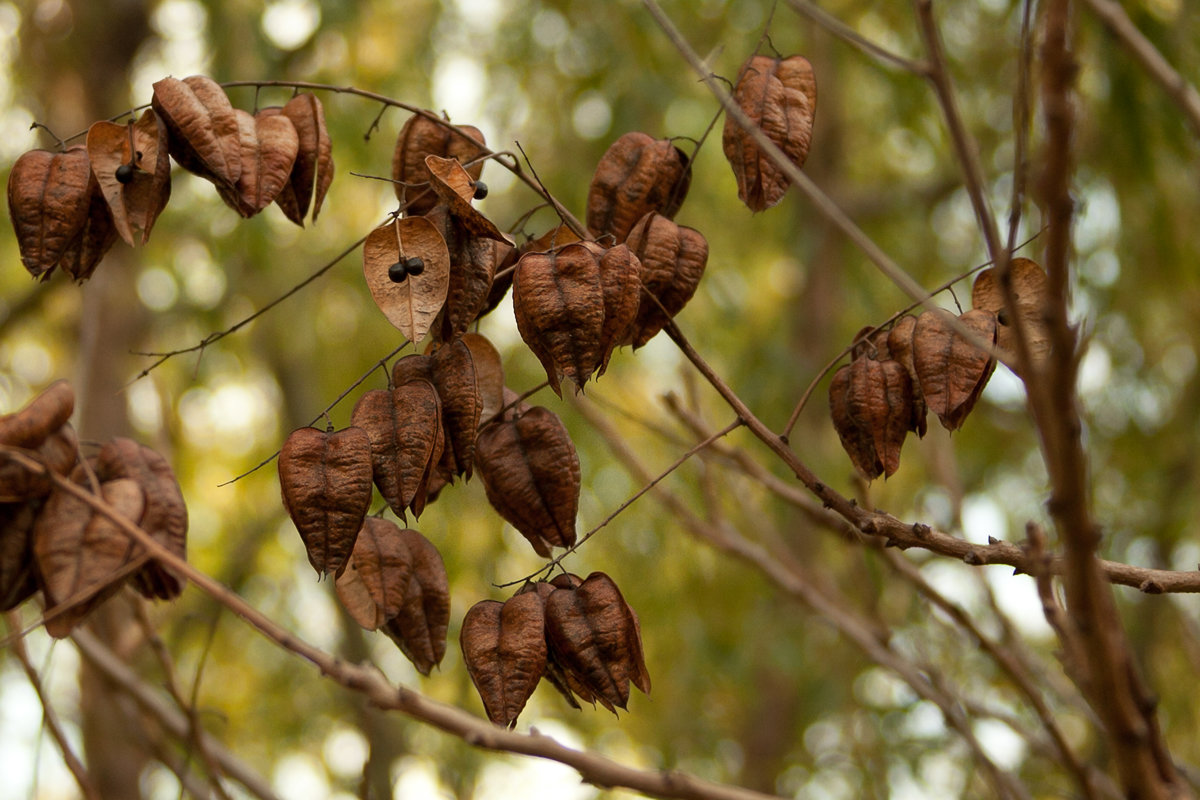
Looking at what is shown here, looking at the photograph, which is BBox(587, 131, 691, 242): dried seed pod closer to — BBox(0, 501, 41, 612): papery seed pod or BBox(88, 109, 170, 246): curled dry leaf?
BBox(88, 109, 170, 246): curled dry leaf

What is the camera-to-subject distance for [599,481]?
4805mm

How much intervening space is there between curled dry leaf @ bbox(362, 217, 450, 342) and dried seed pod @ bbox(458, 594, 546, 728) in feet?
1.09

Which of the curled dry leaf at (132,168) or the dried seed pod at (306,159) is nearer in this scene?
the curled dry leaf at (132,168)

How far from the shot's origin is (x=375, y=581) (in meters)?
1.29

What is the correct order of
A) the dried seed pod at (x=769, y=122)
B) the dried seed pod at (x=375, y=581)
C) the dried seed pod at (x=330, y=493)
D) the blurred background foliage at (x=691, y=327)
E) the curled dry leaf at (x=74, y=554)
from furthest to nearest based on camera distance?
the blurred background foliage at (x=691, y=327) < the dried seed pod at (x=769, y=122) < the dried seed pod at (x=375, y=581) < the dried seed pod at (x=330, y=493) < the curled dry leaf at (x=74, y=554)

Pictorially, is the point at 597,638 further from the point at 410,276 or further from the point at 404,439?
the point at 410,276

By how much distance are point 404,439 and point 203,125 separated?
0.46 meters

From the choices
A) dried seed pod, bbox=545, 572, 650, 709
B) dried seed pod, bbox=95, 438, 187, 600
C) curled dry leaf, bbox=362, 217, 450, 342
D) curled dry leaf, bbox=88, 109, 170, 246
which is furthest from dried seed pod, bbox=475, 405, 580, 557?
curled dry leaf, bbox=88, 109, 170, 246

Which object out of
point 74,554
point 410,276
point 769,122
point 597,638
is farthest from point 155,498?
point 769,122

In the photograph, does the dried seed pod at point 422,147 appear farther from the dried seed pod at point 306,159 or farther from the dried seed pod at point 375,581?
the dried seed pod at point 375,581

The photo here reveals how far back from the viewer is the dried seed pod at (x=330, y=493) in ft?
3.87

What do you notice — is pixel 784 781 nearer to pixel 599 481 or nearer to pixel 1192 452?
pixel 599 481

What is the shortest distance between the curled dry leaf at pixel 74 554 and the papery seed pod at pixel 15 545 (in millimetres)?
11

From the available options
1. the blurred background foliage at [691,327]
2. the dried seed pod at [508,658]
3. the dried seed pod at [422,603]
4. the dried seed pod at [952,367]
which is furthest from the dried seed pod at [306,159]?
the blurred background foliage at [691,327]
